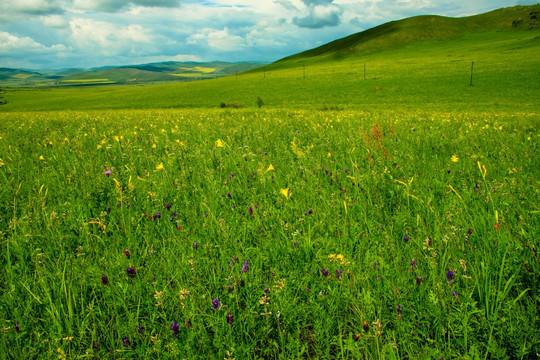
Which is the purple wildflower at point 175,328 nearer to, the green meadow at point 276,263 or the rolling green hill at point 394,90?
the green meadow at point 276,263

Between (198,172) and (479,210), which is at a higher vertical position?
(198,172)

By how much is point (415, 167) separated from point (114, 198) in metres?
3.73

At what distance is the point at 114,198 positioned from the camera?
3029 mm

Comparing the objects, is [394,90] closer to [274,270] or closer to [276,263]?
[276,263]

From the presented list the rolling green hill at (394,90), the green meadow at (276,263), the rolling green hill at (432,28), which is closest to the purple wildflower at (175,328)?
the green meadow at (276,263)

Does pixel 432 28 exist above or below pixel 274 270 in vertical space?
above

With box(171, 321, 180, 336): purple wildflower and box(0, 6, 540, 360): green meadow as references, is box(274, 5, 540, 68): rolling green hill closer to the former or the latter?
box(0, 6, 540, 360): green meadow

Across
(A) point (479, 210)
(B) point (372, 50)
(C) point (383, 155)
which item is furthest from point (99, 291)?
(B) point (372, 50)

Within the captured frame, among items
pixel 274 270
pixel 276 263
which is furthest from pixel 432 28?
pixel 274 270

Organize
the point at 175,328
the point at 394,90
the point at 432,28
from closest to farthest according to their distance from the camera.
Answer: the point at 175,328 → the point at 394,90 → the point at 432,28

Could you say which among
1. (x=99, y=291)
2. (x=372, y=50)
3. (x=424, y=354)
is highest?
(x=372, y=50)

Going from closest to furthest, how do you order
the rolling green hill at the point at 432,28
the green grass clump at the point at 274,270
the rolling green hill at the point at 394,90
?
the green grass clump at the point at 274,270
the rolling green hill at the point at 394,90
the rolling green hill at the point at 432,28

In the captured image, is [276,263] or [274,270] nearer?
[274,270]

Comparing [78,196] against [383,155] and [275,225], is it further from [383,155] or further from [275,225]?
[383,155]
